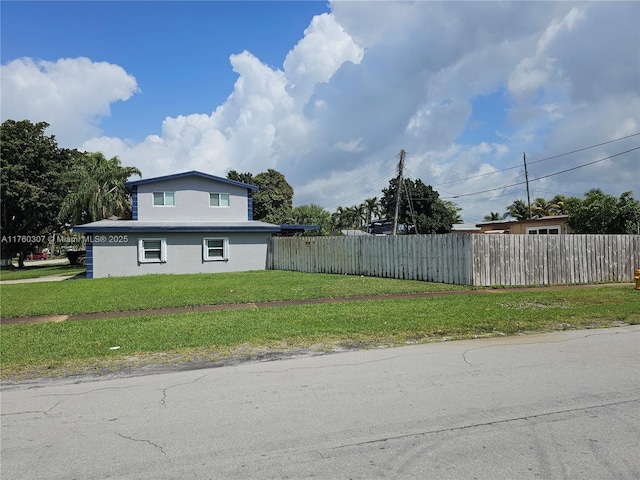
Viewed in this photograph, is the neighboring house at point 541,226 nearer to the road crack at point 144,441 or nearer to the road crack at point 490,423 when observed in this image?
the road crack at point 490,423

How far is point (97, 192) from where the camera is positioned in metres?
31.9

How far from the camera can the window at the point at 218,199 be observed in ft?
88.4

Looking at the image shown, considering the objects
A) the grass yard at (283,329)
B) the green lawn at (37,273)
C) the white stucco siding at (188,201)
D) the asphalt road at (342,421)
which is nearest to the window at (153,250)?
the white stucco siding at (188,201)

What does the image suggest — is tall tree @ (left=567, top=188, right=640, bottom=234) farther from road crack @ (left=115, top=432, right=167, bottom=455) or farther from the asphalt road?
road crack @ (left=115, top=432, right=167, bottom=455)

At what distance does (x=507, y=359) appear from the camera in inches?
252

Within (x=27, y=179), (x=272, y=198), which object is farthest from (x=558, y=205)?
(x=27, y=179)

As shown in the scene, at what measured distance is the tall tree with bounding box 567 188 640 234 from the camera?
995 inches

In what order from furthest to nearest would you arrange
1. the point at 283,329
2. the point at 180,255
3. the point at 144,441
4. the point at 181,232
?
the point at 180,255, the point at 181,232, the point at 283,329, the point at 144,441

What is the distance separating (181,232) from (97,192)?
11.8 metres

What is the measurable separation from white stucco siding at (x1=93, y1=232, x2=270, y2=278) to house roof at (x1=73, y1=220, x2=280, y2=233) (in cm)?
54

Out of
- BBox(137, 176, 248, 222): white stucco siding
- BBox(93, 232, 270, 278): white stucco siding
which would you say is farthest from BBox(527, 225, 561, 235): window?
BBox(137, 176, 248, 222): white stucco siding

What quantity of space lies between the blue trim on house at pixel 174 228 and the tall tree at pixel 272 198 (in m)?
31.9

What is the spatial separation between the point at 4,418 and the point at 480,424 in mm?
4768

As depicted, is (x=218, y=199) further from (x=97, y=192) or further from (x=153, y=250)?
(x=97, y=192)
